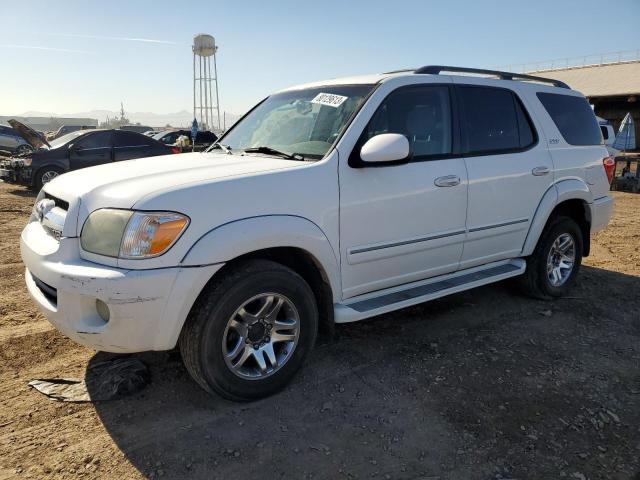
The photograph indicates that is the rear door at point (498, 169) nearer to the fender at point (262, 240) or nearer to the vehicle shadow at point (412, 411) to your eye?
the vehicle shadow at point (412, 411)

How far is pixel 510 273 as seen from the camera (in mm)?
4352

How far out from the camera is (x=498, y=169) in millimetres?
4074

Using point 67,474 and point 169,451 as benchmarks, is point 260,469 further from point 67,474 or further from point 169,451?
point 67,474

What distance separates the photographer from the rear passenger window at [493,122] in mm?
3979

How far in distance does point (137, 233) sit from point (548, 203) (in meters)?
3.61

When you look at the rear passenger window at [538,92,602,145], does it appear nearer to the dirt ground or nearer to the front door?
the front door

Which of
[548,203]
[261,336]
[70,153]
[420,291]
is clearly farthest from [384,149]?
[70,153]

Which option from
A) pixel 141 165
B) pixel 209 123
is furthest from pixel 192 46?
pixel 141 165

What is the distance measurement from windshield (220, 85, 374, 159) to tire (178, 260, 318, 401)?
2.95ft

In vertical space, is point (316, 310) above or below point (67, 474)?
above

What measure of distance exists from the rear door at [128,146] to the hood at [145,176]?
9061mm

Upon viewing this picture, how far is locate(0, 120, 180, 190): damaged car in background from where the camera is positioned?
38.3ft

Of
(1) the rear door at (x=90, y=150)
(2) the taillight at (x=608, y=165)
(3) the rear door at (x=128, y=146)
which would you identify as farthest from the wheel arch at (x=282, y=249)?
(1) the rear door at (x=90, y=150)

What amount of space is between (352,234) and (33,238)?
6.49ft
